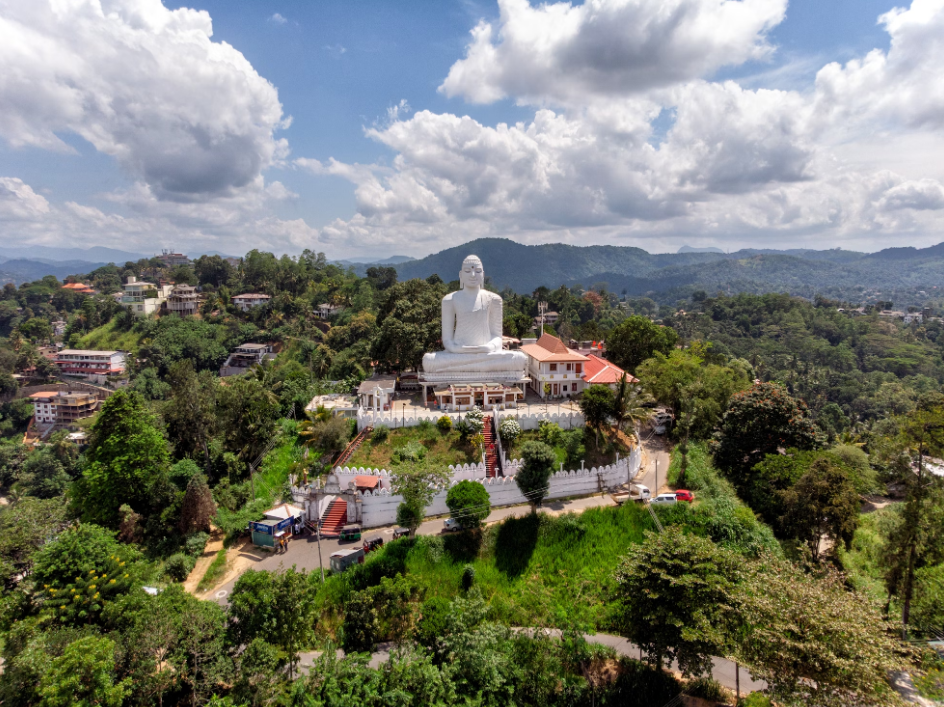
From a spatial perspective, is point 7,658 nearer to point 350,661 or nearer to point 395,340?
point 350,661

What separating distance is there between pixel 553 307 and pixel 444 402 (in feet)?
181

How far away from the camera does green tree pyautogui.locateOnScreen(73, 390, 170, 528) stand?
798 inches

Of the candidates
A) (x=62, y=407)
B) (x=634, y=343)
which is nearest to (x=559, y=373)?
(x=634, y=343)

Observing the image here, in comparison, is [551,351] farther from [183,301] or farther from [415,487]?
[183,301]

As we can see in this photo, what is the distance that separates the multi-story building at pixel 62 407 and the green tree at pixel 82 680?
54303 mm

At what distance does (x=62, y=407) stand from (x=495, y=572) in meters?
58.6

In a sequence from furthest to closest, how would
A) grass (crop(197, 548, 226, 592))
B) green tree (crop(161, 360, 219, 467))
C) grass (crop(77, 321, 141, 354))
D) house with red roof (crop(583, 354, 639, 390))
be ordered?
grass (crop(77, 321, 141, 354)) → house with red roof (crop(583, 354, 639, 390)) → green tree (crop(161, 360, 219, 467)) → grass (crop(197, 548, 226, 592))

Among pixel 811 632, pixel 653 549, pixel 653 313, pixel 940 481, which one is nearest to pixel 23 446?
pixel 653 549

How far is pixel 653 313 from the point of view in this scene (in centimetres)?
18012

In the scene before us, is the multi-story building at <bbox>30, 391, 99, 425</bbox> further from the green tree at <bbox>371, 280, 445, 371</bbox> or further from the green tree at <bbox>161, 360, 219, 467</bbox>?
the green tree at <bbox>371, 280, 445, 371</bbox>

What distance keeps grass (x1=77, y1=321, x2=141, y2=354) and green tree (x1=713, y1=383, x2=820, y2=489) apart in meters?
67.7

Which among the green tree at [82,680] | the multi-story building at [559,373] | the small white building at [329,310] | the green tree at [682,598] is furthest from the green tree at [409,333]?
the small white building at [329,310]

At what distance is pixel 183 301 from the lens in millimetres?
67688

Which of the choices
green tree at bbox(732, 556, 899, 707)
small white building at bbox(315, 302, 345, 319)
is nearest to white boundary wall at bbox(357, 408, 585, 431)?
green tree at bbox(732, 556, 899, 707)
